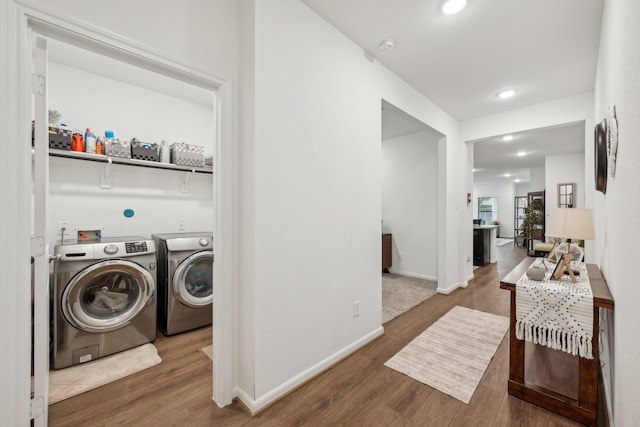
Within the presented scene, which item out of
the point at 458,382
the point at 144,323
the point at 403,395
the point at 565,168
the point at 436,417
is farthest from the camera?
the point at 565,168

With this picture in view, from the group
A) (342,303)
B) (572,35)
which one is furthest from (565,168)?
(342,303)

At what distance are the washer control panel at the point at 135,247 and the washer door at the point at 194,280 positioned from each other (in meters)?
0.36

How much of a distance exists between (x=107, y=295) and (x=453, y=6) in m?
3.56

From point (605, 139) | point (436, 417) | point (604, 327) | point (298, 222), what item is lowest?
point (436, 417)

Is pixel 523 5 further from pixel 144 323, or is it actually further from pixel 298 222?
pixel 144 323

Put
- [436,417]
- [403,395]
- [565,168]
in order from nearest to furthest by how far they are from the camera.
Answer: [436,417], [403,395], [565,168]

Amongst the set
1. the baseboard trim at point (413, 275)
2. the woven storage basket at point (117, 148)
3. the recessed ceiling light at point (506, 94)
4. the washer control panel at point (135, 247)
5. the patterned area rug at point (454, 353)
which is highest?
the recessed ceiling light at point (506, 94)

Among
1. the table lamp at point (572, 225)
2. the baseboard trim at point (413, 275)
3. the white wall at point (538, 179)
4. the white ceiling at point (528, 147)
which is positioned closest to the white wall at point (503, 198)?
the white ceiling at point (528, 147)

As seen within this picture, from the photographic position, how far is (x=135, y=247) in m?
2.37

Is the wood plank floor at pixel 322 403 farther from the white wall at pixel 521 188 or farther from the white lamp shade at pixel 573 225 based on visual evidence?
the white wall at pixel 521 188

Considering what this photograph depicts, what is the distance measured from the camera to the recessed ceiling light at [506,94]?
127 inches

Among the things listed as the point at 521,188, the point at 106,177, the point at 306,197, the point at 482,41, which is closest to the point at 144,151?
the point at 106,177

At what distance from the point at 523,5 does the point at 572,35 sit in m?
0.72

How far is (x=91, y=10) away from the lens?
4.16 feet
